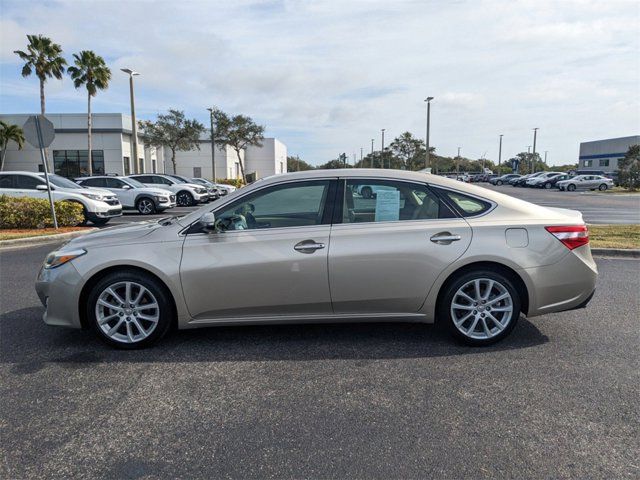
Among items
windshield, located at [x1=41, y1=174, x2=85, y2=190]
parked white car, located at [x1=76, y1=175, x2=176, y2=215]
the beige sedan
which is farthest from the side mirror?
parked white car, located at [x1=76, y1=175, x2=176, y2=215]

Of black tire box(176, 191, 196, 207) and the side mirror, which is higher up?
the side mirror

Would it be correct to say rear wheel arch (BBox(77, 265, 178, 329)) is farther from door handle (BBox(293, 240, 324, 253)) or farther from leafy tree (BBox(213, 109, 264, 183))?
leafy tree (BBox(213, 109, 264, 183))

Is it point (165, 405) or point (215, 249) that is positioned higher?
point (215, 249)

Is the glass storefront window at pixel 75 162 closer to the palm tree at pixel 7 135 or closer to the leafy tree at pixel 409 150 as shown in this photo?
the palm tree at pixel 7 135

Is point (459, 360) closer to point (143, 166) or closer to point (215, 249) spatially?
point (215, 249)

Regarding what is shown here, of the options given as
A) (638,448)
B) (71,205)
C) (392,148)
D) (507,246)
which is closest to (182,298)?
(507,246)

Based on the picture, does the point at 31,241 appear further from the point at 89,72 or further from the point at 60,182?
the point at 89,72

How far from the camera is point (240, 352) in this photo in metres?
3.96

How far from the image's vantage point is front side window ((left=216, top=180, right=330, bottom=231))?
13.2 ft

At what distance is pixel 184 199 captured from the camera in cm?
2089

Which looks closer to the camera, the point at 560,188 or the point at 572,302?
the point at 572,302

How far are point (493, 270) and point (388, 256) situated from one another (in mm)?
930

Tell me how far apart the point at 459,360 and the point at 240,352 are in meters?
1.83

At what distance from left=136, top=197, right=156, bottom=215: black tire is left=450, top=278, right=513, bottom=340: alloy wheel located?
14719mm
